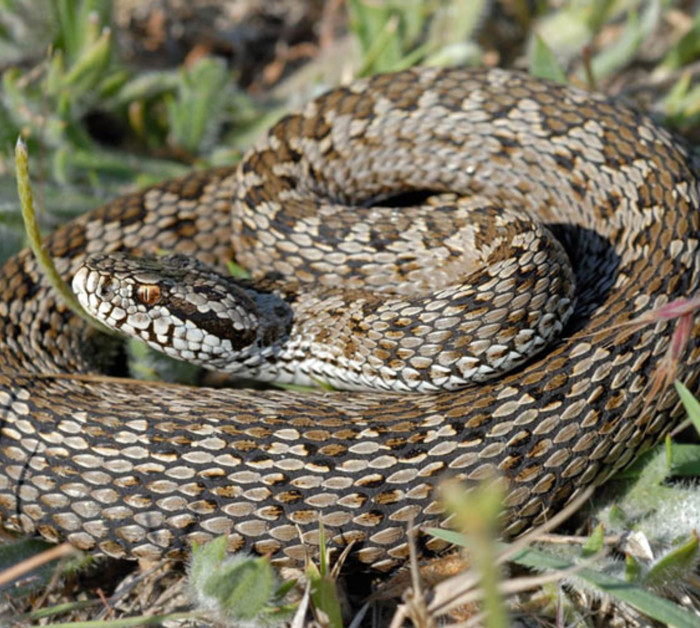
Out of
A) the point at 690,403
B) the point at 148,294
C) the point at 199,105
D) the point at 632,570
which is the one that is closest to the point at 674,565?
the point at 632,570

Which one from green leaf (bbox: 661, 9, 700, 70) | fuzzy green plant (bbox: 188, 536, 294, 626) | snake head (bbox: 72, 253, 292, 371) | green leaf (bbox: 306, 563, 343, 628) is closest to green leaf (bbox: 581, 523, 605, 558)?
green leaf (bbox: 306, 563, 343, 628)

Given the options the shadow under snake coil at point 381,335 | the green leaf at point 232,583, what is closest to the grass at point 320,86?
the green leaf at point 232,583

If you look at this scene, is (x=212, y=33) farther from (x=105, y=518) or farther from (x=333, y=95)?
(x=105, y=518)

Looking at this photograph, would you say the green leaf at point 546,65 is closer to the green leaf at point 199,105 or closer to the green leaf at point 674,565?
the green leaf at point 199,105

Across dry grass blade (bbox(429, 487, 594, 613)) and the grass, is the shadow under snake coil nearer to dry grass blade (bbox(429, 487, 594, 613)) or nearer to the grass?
the grass

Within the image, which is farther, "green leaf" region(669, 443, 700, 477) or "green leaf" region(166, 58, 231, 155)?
"green leaf" region(166, 58, 231, 155)
